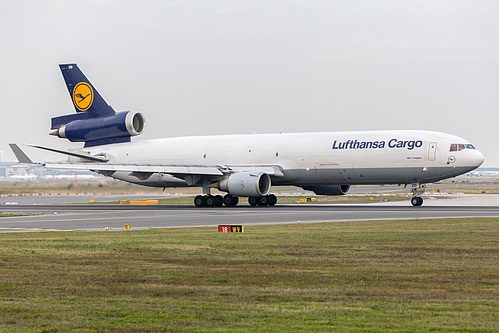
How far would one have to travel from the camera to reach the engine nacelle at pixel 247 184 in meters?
46.2

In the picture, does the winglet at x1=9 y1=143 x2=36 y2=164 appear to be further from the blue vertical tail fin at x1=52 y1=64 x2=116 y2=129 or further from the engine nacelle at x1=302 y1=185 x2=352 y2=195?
the engine nacelle at x1=302 y1=185 x2=352 y2=195

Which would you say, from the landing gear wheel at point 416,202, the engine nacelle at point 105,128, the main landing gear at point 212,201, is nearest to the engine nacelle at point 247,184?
the main landing gear at point 212,201

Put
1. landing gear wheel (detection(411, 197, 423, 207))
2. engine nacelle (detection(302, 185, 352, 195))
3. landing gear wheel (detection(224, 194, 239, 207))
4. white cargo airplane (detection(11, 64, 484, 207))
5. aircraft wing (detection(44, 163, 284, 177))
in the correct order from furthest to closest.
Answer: engine nacelle (detection(302, 185, 352, 195)) → landing gear wheel (detection(224, 194, 239, 207)) → aircraft wing (detection(44, 163, 284, 177)) → landing gear wheel (detection(411, 197, 423, 207)) → white cargo airplane (detection(11, 64, 484, 207))

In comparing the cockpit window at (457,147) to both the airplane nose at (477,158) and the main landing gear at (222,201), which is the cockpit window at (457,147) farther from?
the main landing gear at (222,201)

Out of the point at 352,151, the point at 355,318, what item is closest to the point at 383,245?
the point at 355,318

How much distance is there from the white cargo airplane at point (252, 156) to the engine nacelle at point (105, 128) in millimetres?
79

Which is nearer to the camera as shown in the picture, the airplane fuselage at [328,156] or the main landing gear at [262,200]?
the airplane fuselage at [328,156]

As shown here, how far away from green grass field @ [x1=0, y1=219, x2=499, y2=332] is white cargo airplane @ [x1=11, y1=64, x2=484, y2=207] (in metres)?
21.6

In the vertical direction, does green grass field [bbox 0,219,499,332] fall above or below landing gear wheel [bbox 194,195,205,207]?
below

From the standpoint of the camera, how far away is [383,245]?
20594 millimetres

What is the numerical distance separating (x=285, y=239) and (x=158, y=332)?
13657mm

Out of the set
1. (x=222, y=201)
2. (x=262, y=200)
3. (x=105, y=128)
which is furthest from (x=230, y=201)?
(x=105, y=128)

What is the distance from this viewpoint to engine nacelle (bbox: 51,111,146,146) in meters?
54.7

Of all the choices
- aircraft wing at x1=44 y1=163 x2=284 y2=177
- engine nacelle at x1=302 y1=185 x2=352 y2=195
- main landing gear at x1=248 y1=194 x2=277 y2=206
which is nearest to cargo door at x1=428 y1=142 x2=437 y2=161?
engine nacelle at x1=302 y1=185 x2=352 y2=195
